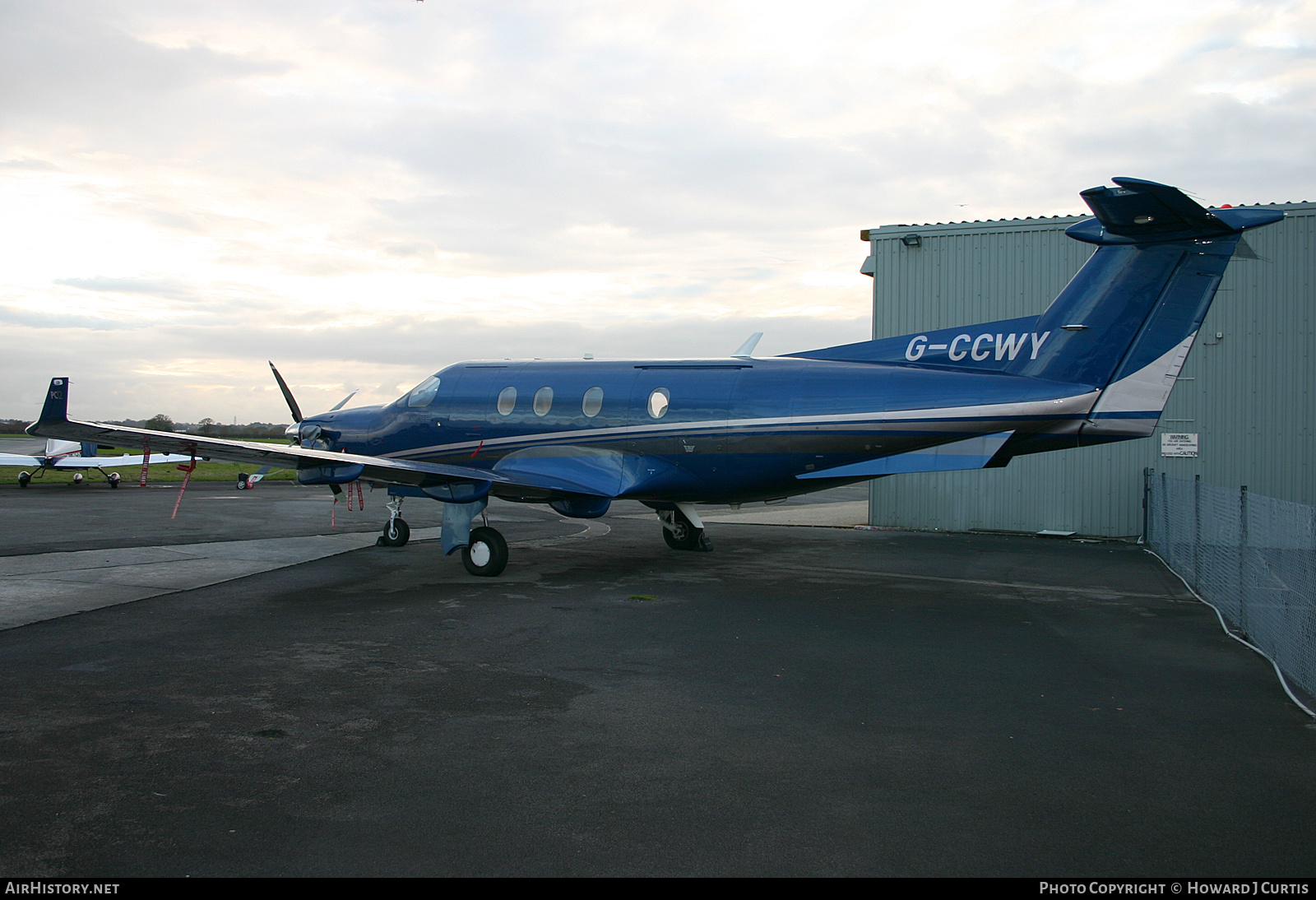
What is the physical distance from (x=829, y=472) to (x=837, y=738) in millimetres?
6318

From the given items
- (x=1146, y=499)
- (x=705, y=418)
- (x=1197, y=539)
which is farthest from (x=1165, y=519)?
(x=705, y=418)

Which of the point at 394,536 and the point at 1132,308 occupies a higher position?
the point at 1132,308

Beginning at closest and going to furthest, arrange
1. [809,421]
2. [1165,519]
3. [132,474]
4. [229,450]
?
[229,450], [809,421], [1165,519], [132,474]

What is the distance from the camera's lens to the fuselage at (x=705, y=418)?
1045 cm

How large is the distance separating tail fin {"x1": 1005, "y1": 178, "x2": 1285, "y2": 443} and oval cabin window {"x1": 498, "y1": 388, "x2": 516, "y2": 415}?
7682 millimetres

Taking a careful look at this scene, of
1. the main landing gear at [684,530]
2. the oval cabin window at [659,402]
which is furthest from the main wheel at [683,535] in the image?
the oval cabin window at [659,402]

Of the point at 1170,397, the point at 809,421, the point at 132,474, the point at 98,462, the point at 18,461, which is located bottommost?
the point at 132,474

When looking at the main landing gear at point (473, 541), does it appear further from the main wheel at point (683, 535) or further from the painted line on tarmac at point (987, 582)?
the painted line on tarmac at point (987, 582)

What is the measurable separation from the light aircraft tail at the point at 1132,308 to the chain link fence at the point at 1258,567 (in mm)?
1685

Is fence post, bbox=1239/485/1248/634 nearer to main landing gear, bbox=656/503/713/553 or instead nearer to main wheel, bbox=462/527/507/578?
main landing gear, bbox=656/503/713/553

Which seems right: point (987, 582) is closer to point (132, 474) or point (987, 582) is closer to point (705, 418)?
point (705, 418)

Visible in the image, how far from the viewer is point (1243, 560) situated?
8.79 meters

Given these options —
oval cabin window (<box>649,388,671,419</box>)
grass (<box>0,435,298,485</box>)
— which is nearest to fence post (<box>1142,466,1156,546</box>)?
oval cabin window (<box>649,388,671,419</box>)

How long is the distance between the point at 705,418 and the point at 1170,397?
10544mm
